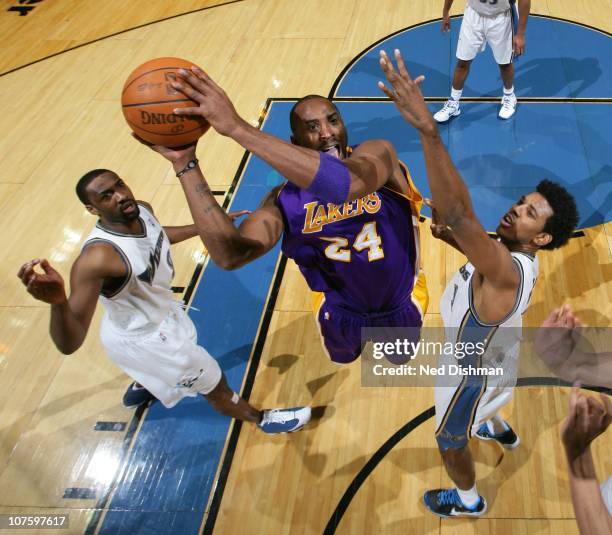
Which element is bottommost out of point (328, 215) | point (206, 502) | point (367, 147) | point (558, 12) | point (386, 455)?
point (558, 12)

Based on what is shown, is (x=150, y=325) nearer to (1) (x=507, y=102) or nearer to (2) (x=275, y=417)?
(2) (x=275, y=417)

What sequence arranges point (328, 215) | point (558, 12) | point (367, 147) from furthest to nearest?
point (558, 12) < point (328, 215) < point (367, 147)

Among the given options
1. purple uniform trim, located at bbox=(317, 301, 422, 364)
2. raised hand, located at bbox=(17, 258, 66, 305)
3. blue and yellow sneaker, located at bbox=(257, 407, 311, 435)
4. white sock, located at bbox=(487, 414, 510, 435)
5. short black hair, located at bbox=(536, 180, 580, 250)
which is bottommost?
white sock, located at bbox=(487, 414, 510, 435)

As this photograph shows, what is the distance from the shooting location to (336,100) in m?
6.58

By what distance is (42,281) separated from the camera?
2.37 m

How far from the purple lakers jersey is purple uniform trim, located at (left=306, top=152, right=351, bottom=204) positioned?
685 millimetres

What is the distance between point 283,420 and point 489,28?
4.32 meters

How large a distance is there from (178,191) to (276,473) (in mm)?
3166

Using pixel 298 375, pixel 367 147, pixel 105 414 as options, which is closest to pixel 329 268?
pixel 367 147

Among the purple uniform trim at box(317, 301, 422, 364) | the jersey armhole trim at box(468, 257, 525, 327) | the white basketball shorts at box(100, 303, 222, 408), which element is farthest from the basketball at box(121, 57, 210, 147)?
the purple uniform trim at box(317, 301, 422, 364)

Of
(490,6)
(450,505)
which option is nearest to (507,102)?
(490,6)

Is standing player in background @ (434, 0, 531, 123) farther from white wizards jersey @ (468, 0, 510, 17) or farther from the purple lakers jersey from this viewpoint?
the purple lakers jersey

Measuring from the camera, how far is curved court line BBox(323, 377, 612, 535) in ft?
11.0

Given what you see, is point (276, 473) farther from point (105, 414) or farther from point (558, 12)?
point (558, 12)
